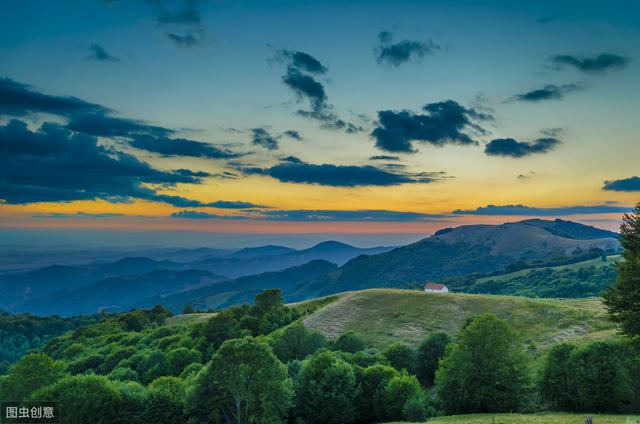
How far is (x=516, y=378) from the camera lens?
2148 inches

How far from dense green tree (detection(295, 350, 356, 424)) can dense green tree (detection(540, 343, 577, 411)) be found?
28.1 meters

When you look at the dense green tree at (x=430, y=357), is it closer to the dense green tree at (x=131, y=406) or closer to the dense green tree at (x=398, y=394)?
the dense green tree at (x=398, y=394)

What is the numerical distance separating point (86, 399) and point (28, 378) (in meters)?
29.0

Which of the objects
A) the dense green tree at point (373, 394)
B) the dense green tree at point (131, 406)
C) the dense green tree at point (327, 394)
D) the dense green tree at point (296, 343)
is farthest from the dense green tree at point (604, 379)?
the dense green tree at point (131, 406)

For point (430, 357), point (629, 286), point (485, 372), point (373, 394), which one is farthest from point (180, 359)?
point (629, 286)

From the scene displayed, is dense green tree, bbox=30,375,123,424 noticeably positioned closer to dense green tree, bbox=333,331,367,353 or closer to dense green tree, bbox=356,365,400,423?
dense green tree, bbox=356,365,400,423

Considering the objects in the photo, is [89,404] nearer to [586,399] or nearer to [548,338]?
[586,399]

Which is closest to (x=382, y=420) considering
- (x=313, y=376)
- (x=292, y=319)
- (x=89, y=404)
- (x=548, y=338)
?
(x=313, y=376)

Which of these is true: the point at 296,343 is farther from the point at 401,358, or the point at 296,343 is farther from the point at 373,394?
the point at 373,394

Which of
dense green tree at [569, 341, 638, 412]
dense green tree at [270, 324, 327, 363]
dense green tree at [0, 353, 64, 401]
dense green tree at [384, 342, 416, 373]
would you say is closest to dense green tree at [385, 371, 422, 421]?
dense green tree at [569, 341, 638, 412]

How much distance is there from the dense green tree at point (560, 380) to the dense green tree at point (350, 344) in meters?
44.7

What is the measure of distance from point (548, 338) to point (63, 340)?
681ft

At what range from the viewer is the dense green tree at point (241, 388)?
47281 millimetres

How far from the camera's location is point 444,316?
4680 inches
